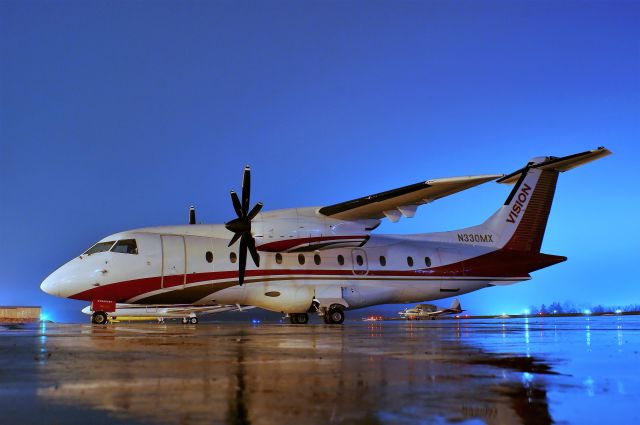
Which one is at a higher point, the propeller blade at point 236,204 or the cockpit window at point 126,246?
the propeller blade at point 236,204

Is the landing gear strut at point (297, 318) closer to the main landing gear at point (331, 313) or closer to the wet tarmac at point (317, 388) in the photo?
the main landing gear at point (331, 313)

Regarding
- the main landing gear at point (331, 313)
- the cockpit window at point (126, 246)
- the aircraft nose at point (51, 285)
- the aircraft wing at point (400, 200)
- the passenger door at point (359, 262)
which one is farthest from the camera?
the passenger door at point (359, 262)

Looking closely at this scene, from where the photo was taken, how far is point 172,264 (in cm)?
2345

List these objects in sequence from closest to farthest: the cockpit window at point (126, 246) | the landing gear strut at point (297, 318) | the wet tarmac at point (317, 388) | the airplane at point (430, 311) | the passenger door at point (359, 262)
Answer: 1. the wet tarmac at point (317, 388)
2. the cockpit window at point (126, 246)
3. the passenger door at point (359, 262)
4. the landing gear strut at point (297, 318)
5. the airplane at point (430, 311)

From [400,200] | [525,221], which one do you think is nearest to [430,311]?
[525,221]

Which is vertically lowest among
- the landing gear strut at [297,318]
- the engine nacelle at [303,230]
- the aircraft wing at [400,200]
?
the landing gear strut at [297,318]

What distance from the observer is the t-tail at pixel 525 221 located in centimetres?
2898

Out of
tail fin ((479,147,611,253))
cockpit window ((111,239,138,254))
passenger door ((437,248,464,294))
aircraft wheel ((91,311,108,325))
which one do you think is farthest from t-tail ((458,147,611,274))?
aircraft wheel ((91,311,108,325))

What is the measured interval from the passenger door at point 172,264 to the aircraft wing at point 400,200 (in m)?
6.14

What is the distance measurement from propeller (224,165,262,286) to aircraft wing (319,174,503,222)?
308 cm

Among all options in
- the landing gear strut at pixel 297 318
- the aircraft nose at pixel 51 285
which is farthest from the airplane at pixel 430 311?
the aircraft nose at pixel 51 285

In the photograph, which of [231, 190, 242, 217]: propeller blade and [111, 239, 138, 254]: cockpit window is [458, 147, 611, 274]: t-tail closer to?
[231, 190, 242, 217]: propeller blade

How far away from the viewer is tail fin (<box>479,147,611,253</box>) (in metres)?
29.0

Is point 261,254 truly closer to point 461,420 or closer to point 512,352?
point 512,352
